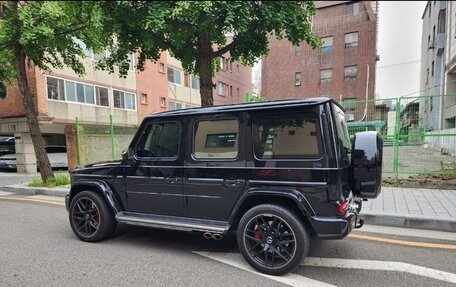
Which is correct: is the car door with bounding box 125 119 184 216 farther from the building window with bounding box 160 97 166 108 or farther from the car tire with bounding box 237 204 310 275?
the building window with bounding box 160 97 166 108

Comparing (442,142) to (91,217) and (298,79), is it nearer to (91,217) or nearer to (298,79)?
(91,217)

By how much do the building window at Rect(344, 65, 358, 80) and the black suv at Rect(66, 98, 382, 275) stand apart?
92.6ft

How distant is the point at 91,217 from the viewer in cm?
465

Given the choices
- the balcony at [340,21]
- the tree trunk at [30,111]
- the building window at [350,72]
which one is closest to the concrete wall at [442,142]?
the tree trunk at [30,111]

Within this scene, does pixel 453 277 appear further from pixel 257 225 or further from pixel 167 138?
pixel 167 138

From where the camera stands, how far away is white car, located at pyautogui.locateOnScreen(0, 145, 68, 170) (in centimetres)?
1614

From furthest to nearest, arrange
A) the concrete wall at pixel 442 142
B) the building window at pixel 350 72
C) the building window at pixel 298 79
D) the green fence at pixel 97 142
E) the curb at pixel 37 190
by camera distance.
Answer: the building window at pixel 298 79, the building window at pixel 350 72, the green fence at pixel 97 142, the curb at pixel 37 190, the concrete wall at pixel 442 142

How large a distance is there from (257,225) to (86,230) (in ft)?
8.93

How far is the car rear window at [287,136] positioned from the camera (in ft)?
11.2

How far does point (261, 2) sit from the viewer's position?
6.60 metres

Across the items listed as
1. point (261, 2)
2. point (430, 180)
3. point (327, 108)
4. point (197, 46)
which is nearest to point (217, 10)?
point (261, 2)

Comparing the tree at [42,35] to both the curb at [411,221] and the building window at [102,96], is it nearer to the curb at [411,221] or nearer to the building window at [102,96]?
the curb at [411,221]

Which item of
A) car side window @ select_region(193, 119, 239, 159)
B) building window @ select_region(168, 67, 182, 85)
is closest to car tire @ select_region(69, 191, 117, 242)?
car side window @ select_region(193, 119, 239, 159)

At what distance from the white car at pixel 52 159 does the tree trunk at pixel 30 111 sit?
21.1 feet
